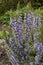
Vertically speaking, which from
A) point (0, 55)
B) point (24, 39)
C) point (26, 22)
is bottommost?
point (0, 55)

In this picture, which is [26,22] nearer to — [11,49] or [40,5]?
[11,49]

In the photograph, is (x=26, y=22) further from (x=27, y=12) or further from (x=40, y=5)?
(x=40, y=5)

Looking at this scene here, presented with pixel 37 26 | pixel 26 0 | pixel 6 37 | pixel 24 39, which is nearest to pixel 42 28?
pixel 37 26

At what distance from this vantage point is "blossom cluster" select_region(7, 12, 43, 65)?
9.30 ft

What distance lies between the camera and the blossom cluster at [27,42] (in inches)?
112

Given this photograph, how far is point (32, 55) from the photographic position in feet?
9.77

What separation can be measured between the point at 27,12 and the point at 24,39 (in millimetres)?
348

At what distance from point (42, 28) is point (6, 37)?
49 cm

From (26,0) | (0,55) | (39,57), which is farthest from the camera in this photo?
(26,0)

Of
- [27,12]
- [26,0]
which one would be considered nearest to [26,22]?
[27,12]

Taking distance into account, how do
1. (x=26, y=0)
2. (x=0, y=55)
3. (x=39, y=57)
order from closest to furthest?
(x=39, y=57) → (x=0, y=55) → (x=26, y=0)

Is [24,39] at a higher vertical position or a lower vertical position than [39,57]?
higher

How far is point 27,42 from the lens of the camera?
9.63 ft

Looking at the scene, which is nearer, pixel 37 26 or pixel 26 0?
pixel 37 26
